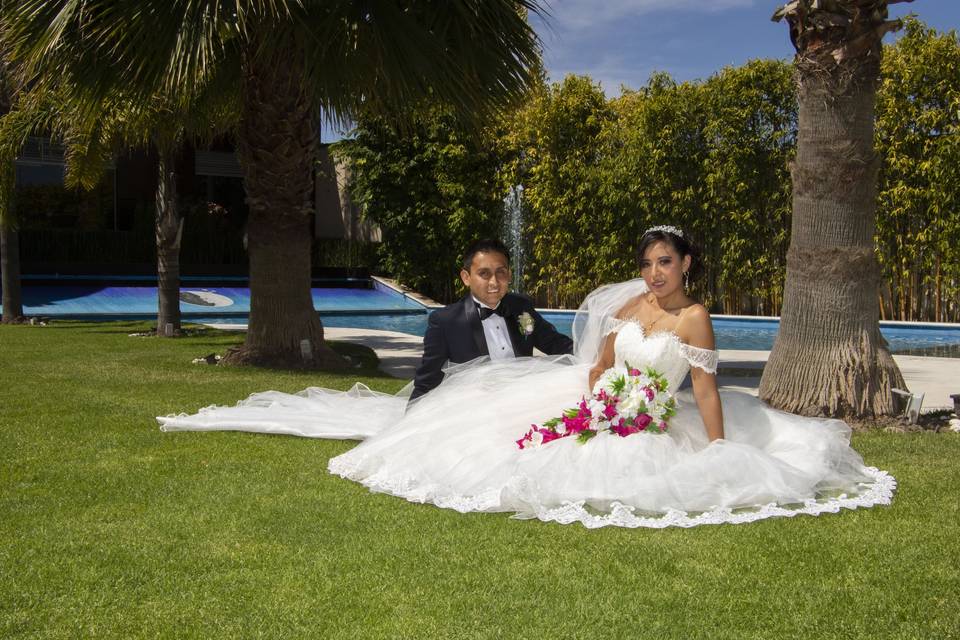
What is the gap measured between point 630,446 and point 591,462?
198 mm

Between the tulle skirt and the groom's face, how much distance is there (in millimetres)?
446

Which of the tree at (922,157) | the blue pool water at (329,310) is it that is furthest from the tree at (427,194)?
the tree at (922,157)

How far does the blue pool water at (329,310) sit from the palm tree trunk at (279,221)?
7509mm

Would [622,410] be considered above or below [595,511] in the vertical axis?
above

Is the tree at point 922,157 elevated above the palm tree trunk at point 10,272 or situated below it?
above

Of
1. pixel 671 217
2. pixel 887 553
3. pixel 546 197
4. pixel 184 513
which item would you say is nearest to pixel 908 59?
pixel 671 217

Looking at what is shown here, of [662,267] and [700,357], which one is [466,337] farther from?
[700,357]

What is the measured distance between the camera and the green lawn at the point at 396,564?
2.67m

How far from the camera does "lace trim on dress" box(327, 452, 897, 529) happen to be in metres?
3.60

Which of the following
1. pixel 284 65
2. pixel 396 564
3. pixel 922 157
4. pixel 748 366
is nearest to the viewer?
pixel 396 564

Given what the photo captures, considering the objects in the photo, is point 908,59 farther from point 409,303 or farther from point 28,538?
point 28,538

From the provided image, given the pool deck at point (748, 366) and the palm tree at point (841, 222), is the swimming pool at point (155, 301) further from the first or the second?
the palm tree at point (841, 222)

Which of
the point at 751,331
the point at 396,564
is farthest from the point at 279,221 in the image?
the point at 751,331

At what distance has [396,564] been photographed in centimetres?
318
